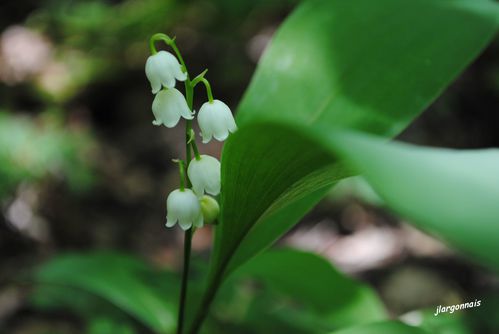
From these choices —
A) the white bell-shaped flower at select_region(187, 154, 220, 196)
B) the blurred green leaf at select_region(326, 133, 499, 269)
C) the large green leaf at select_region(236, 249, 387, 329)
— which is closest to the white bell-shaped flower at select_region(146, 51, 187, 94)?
the white bell-shaped flower at select_region(187, 154, 220, 196)

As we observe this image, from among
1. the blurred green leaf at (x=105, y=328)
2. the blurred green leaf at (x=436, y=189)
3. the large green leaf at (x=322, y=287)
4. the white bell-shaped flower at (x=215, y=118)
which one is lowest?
the blurred green leaf at (x=436, y=189)

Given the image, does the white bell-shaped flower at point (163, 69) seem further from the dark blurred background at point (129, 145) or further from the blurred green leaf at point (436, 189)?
the dark blurred background at point (129, 145)

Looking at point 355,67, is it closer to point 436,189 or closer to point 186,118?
point 186,118

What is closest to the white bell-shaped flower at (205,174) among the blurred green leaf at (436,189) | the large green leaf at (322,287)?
the blurred green leaf at (436,189)

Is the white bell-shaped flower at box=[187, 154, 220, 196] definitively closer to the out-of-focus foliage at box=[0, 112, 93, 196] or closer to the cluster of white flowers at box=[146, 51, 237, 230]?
the cluster of white flowers at box=[146, 51, 237, 230]

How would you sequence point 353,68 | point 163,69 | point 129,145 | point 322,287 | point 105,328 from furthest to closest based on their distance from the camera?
point 129,145 → point 322,287 → point 105,328 → point 353,68 → point 163,69

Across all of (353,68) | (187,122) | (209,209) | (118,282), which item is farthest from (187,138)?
(118,282)
